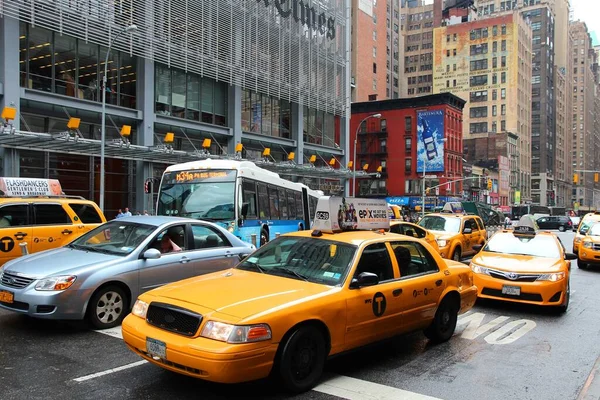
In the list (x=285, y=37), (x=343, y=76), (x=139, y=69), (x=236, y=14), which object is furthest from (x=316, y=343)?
(x=343, y=76)

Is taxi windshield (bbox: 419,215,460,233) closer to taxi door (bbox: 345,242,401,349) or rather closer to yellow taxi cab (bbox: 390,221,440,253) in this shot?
yellow taxi cab (bbox: 390,221,440,253)

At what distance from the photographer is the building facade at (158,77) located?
23.8 m

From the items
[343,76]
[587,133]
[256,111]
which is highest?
[587,133]

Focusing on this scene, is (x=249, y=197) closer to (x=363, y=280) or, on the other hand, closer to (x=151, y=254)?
(x=151, y=254)

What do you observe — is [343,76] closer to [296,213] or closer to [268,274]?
[296,213]

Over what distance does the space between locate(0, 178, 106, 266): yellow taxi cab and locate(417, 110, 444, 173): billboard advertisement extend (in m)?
62.0

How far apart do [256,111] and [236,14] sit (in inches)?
275

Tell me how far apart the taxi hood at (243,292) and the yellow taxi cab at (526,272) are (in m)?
5.08

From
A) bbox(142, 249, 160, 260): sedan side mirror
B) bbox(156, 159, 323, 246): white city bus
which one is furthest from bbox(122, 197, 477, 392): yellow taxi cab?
bbox(156, 159, 323, 246): white city bus

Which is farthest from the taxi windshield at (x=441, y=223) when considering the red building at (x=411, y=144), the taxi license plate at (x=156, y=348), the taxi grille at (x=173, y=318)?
the red building at (x=411, y=144)

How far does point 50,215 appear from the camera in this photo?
1069 centimetres

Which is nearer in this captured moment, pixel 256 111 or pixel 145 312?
pixel 145 312

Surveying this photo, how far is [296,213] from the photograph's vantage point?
19359 millimetres

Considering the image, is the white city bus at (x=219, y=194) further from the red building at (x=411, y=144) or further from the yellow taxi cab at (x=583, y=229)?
the red building at (x=411, y=144)
